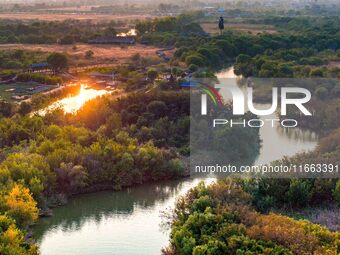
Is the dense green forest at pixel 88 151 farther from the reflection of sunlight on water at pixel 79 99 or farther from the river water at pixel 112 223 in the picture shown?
the reflection of sunlight on water at pixel 79 99

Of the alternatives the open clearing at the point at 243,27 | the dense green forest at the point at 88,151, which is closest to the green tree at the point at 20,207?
the dense green forest at the point at 88,151

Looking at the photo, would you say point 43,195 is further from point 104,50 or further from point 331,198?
point 104,50

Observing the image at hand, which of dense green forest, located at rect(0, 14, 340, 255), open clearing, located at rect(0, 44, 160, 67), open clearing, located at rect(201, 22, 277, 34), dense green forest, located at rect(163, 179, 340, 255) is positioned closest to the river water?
dense green forest, located at rect(0, 14, 340, 255)

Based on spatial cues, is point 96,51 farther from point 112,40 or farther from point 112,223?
point 112,223

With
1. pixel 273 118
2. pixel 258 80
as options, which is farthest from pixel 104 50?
pixel 273 118

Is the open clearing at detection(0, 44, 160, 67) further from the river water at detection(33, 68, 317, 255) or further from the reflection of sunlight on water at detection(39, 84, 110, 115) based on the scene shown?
the river water at detection(33, 68, 317, 255)

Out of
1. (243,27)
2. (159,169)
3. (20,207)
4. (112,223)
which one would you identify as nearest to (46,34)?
(243,27)
